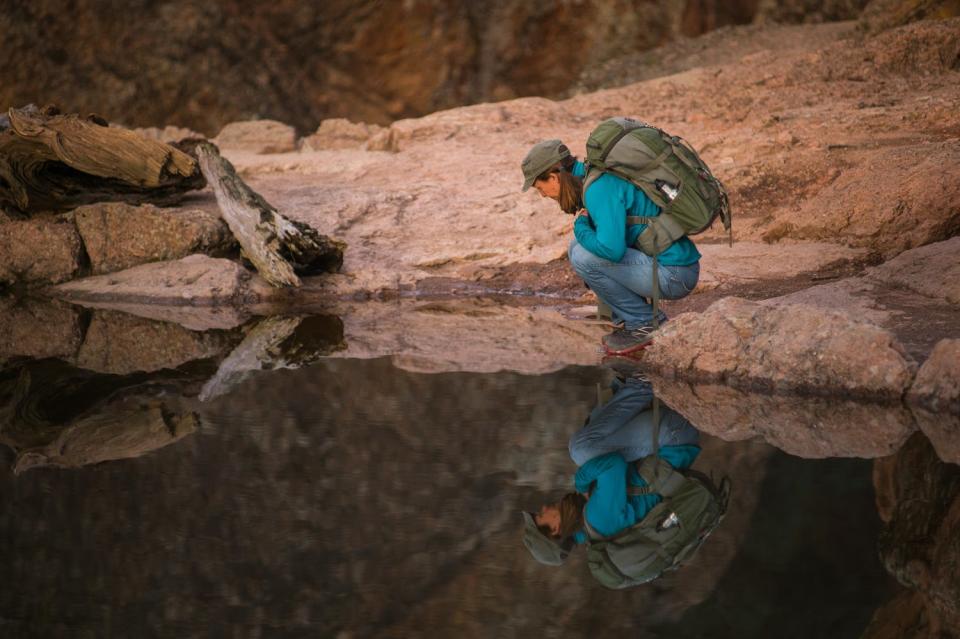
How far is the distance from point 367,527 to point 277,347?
3297 millimetres

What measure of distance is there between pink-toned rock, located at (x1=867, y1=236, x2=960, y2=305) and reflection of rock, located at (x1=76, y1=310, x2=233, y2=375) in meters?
3.83

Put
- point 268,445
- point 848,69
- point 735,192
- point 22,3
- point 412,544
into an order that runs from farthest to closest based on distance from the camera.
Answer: point 22,3 < point 848,69 < point 735,192 < point 268,445 < point 412,544

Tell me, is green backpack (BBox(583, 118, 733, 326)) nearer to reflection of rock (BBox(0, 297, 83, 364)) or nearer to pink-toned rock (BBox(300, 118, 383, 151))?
reflection of rock (BBox(0, 297, 83, 364))

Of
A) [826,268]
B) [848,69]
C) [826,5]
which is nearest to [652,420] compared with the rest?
[826,268]

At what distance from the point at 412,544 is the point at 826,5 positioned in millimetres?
13654

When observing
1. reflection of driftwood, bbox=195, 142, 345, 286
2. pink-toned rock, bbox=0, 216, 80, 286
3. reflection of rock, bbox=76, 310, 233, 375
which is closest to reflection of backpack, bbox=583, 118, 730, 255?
reflection of rock, bbox=76, 310, 233, 375

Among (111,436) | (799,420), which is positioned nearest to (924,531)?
(799,420)

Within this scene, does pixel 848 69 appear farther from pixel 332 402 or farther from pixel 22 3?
pixel 22 3

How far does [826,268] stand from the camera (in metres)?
7.75

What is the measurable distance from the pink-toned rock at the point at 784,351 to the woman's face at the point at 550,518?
1863 millimetres

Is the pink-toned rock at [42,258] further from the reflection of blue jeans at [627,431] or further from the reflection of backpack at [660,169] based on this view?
the reflection of blue jeans at [627,431]

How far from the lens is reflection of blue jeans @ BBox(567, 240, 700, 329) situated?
5.98 metres

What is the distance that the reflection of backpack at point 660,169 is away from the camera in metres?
5.50

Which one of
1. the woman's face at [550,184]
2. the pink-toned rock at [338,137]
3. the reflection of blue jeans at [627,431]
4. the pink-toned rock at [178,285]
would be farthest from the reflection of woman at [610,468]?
the pink-toned rock at [338,137]
